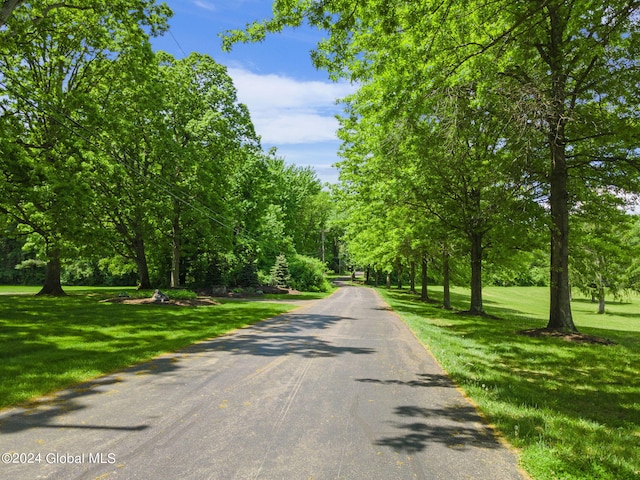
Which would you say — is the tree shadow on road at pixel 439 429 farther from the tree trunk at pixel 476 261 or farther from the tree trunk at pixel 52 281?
the tree trunk at pixel 52 281

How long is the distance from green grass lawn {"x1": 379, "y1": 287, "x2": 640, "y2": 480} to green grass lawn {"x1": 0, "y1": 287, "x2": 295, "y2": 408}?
6.46 metres

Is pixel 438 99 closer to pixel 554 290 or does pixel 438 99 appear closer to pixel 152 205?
pixel 554 290

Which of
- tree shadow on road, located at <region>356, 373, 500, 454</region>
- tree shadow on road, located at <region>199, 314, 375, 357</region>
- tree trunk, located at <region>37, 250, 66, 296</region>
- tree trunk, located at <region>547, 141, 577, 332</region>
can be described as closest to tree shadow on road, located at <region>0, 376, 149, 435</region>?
tree shadow on road, located at <region>356, 373, 500, 454</region>

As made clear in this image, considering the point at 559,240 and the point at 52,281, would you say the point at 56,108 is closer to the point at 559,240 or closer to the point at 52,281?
the point at 52,281

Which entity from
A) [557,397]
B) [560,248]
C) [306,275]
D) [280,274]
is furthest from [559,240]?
[306,275]

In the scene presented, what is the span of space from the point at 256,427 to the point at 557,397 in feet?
16.0

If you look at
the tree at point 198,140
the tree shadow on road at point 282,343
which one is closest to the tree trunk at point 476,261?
the tree shadow on road at point 282,343

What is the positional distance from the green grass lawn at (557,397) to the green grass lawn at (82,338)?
21.2 feet

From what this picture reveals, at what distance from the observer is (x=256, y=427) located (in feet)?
14.5

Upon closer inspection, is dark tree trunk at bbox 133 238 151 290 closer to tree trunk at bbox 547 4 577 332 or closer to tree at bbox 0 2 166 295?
tree at bbox 0 2 166 295

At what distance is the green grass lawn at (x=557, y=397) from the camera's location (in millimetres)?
3766

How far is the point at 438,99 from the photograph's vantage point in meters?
9.00

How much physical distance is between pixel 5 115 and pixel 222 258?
19.1 m

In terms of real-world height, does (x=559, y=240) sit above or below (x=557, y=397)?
above
